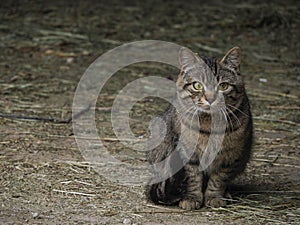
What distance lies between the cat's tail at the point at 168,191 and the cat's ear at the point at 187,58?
670 millimetres

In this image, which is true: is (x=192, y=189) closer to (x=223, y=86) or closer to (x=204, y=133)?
(x=204, y=133)

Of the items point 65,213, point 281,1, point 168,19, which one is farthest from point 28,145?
point 281,1

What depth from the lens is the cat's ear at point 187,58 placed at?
13.3ft

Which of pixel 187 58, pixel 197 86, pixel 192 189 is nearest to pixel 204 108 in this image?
pixel 197 86

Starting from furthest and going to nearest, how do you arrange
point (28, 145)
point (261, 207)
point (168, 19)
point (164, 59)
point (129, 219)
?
point (168, 19), point (164, 59), point (28, 145), point (261, 207), point (129, 219)

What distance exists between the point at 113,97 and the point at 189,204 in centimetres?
263

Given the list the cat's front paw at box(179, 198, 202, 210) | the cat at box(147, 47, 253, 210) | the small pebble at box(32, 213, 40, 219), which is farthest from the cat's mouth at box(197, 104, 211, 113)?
the small pebble at box(32, 213, 40, 219)

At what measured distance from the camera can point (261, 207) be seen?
411 cm

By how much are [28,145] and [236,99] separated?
1.84 m

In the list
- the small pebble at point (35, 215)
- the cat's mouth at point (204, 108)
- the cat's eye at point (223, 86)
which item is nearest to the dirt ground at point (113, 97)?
the small pebble at point (35, 215)

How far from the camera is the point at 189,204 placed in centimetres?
404

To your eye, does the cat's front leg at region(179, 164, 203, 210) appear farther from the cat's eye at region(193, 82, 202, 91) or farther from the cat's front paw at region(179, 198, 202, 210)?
the cat's eye at region(193, 82, 202, 91)

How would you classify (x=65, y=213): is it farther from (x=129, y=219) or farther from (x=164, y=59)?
(x=164, y=59)

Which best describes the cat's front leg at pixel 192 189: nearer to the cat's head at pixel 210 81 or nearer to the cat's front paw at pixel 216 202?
the cat's front paw at pixel 216 202
